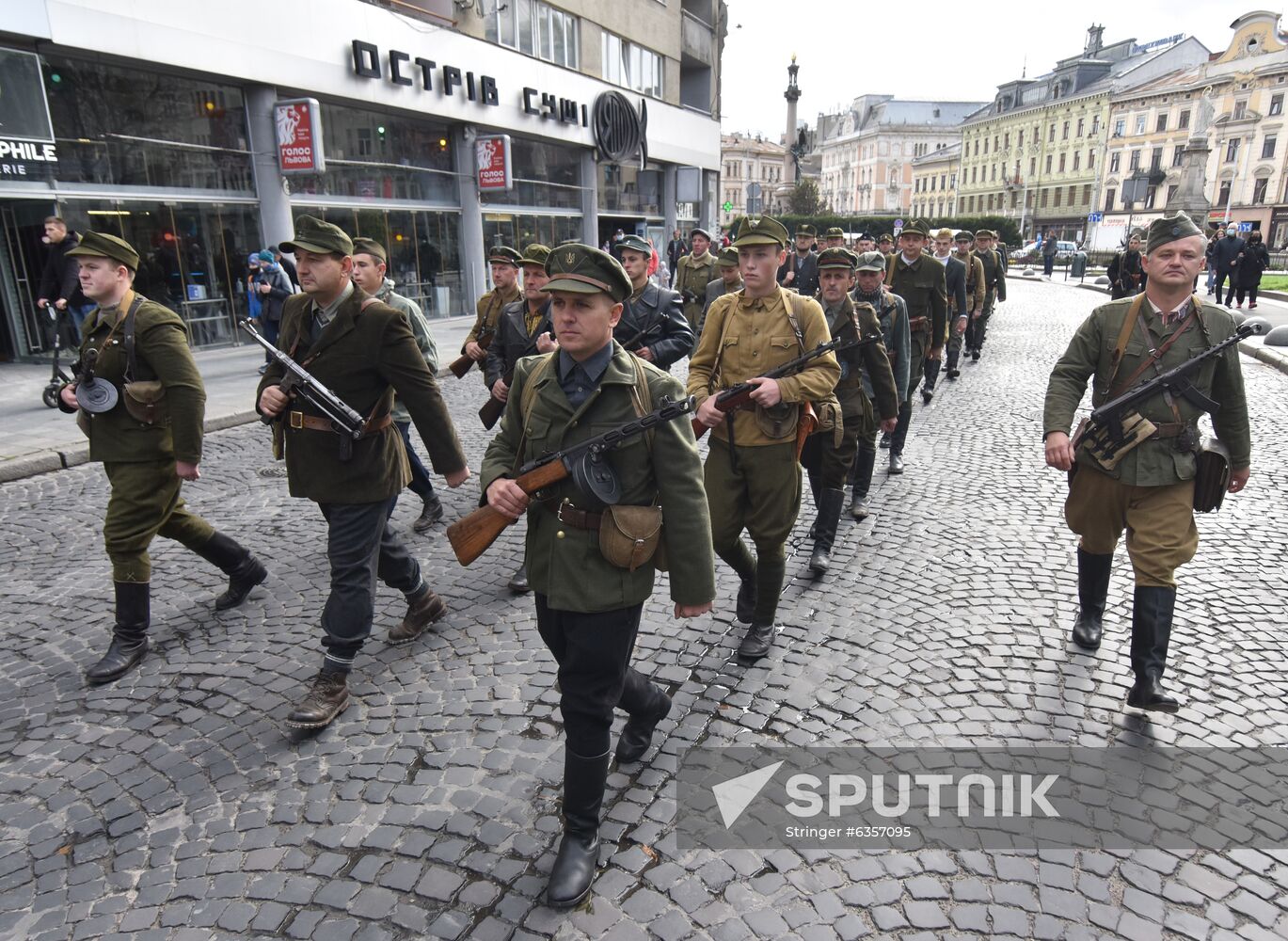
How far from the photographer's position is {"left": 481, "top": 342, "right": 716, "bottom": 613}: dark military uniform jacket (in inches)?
101

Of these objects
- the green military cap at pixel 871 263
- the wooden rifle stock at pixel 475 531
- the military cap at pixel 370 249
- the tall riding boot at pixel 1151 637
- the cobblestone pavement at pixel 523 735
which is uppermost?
the military cap at pixel 370 249

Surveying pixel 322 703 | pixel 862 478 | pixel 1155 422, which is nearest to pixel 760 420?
pixel 1155 422

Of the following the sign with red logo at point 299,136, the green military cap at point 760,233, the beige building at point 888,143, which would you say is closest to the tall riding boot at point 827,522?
the green military cap at point 760,233

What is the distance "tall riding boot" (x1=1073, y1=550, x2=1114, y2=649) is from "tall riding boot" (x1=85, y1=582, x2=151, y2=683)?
4.76 m

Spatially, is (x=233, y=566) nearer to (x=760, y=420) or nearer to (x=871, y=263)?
(x=760, y=420)

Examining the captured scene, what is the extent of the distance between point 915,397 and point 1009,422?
69.5 inches

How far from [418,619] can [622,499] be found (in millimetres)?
2243

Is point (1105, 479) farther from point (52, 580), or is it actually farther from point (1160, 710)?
point (52, 580)

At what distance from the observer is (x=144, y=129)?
535 inches

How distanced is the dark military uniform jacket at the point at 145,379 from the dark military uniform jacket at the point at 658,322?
2808 mm

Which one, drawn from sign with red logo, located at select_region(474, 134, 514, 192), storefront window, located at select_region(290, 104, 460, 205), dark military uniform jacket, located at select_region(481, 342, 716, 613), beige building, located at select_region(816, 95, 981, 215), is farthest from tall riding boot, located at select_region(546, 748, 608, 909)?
beige building, located at select_region(816, 95, 981, 215)

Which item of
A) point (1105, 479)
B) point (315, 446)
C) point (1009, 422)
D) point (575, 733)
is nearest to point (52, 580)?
point (315, 446)

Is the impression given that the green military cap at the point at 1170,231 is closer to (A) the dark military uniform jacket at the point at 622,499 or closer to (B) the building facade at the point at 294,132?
(A) the dark military uniform jacket at the point at 622,499

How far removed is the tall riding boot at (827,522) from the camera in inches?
209
